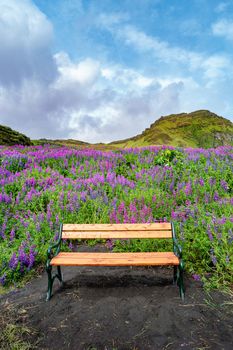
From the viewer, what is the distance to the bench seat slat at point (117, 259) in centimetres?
429

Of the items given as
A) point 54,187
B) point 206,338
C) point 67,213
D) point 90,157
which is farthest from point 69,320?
point 90,157

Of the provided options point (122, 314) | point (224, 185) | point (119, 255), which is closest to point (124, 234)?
point (119, 255)

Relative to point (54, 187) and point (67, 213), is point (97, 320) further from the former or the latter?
point (54, 187)

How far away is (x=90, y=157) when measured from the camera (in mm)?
11266

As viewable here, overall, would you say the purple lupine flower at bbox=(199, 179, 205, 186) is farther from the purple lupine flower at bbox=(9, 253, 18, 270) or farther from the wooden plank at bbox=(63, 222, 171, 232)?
the purple lupine flower at bbox=(9, 253, 18, 270)

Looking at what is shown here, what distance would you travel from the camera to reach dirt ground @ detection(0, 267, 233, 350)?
349 cm

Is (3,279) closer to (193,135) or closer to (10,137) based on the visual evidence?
(10,137)

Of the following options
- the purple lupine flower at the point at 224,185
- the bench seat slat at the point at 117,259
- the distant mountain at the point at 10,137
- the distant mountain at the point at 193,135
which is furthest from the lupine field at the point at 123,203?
the distant mountain at the point at 193,135

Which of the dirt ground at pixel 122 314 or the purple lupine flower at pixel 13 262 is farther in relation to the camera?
the purple lupine flower at pixel 13 262

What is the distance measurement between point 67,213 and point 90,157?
4.62 m

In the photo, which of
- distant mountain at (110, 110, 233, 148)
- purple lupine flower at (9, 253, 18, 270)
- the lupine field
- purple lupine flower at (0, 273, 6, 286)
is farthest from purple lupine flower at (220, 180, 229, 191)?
distant mountain at (110, 110, 233, 148)

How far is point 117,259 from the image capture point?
4.48 m

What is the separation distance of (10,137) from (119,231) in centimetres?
1549

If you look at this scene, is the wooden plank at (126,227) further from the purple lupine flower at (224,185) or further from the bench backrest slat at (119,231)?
the purple lupine flower at (224,185)
